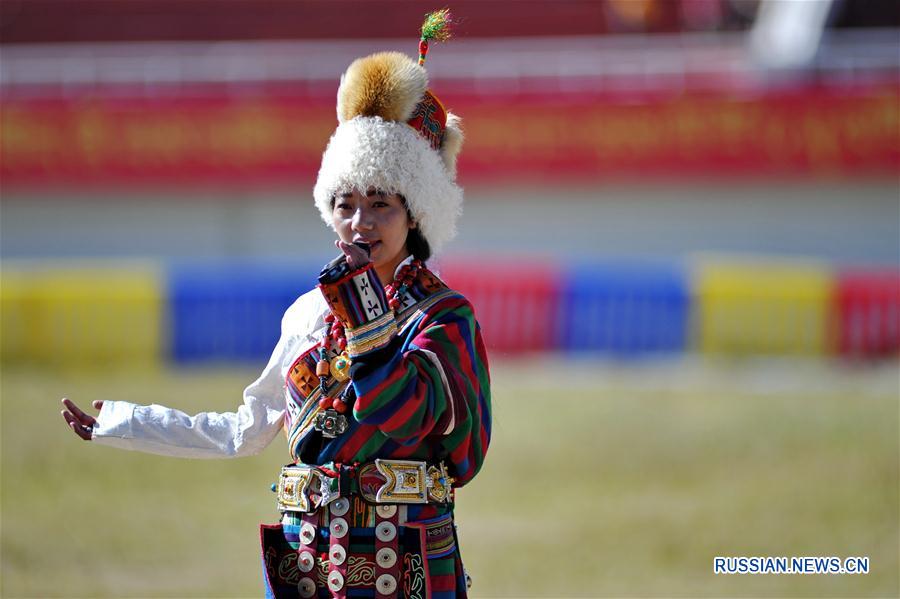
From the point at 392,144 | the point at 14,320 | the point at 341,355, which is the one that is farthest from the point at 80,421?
the point at 14,320

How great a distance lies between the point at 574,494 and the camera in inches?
288

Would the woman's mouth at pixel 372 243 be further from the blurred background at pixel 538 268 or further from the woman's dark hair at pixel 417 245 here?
the blurred background at pixel 538 268

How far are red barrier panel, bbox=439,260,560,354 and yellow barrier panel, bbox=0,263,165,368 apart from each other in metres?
2.62

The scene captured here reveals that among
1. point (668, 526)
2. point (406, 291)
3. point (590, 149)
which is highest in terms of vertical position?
point (590, 149)

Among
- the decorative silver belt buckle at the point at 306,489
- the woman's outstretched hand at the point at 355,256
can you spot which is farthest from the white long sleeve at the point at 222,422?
the woman's outstretched hand at the point at 355,256

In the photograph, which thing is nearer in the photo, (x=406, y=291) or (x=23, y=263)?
(x=406, y=291)

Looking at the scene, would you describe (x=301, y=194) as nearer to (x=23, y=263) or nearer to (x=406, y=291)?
(x=23, y=263)

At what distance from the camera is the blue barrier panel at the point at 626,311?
435 inches

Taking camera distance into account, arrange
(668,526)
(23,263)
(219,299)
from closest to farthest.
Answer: (668,526) < (219,299) < (23,263)

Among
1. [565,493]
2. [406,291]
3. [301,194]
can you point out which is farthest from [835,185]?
[406,291]

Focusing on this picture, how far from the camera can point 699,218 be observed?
1451 cm

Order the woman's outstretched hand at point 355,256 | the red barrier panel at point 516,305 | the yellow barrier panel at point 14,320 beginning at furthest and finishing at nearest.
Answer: the red barrier panel at point 516,305, the yellow barrier panel at point 14,320, the woman's outstretched hand at point 355,256

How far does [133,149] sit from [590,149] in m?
5.21

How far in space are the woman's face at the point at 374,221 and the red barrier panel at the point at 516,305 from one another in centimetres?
830
